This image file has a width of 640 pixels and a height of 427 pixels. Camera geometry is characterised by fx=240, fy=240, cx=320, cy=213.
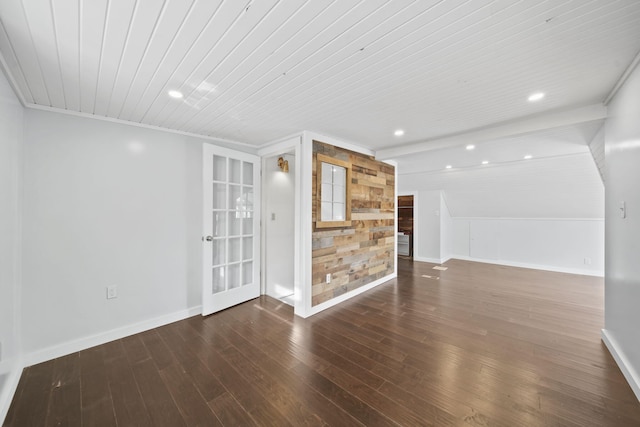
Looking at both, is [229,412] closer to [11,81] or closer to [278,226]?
[278,226]

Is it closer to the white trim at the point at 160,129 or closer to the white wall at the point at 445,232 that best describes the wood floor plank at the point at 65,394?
the white trim at the point at 160,129

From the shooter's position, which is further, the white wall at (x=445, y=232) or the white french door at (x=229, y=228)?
the white wall at (x=445, y=232)

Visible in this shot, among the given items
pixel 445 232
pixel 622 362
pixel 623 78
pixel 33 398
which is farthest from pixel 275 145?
pixel 445 232

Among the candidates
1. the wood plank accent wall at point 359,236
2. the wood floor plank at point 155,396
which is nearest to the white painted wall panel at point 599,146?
the wood plank accent wall at point 359,236

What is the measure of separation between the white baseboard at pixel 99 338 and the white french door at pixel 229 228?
0.33m

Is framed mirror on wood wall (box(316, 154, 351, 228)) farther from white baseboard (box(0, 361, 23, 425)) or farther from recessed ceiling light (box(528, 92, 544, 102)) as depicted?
white baseboard (box(0, 361, 23, 425))

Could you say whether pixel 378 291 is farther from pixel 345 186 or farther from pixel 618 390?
pixel 618 390

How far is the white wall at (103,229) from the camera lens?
2121 mm

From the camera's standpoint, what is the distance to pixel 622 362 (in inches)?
74.3

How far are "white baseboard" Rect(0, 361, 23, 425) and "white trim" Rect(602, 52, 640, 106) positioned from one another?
182 inches

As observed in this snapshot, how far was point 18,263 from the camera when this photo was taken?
1993 mm

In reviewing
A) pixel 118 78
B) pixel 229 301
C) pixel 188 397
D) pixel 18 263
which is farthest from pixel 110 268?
pixel 118 78

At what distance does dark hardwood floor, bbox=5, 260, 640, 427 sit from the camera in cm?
153

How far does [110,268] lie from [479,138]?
4344 mm
